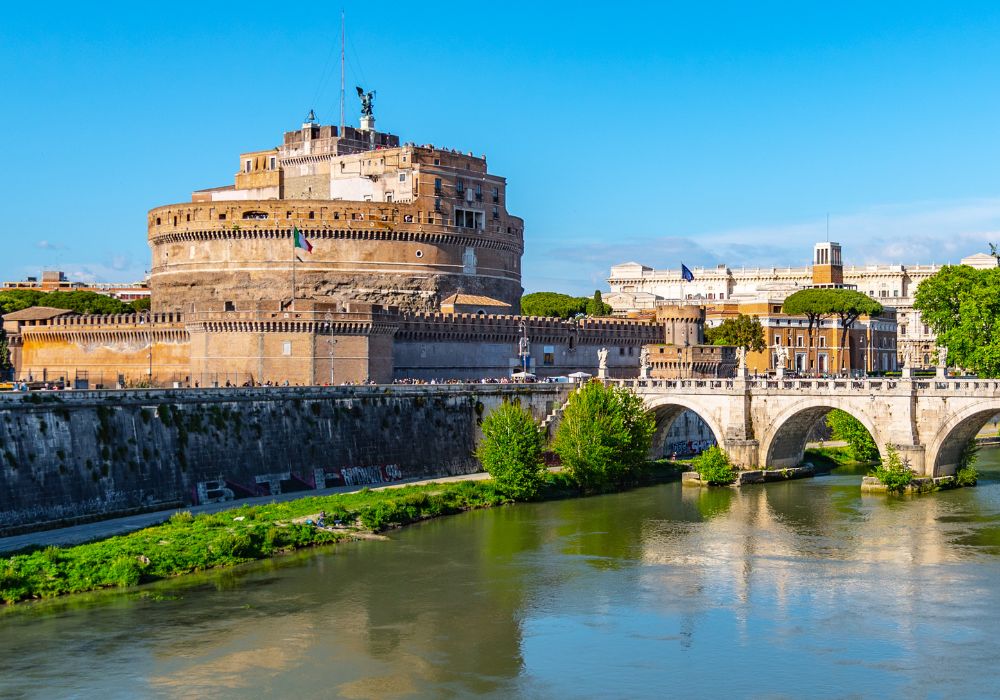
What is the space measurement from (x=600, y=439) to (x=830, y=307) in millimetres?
51793

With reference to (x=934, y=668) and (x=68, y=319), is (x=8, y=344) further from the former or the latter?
(x=934, y=668)

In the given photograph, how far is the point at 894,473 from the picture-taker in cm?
4828

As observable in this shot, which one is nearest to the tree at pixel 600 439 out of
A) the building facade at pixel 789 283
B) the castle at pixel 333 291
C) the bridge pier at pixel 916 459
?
the bridge pier at pixel 916 459

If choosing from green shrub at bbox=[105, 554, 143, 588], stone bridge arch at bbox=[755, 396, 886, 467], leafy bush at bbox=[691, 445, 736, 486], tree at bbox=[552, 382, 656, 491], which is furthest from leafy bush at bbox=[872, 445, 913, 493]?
green shrub at bbox=[105, 554, 143, 588]

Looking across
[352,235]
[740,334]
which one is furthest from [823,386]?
[740,334]

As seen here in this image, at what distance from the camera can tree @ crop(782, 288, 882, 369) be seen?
322 feet

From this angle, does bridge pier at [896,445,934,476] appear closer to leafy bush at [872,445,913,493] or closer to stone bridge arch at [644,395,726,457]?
leafy bush at [872,445,913,493]

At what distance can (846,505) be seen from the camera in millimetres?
46344

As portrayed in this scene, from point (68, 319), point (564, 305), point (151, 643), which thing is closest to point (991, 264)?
point (564, 305)

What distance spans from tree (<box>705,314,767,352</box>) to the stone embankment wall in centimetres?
3518

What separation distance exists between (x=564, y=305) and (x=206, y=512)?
203 feet

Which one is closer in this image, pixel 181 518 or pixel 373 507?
pixel 181 518

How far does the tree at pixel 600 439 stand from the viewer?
5078 cm

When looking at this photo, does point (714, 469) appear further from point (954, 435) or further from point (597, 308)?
point (597, 308)
